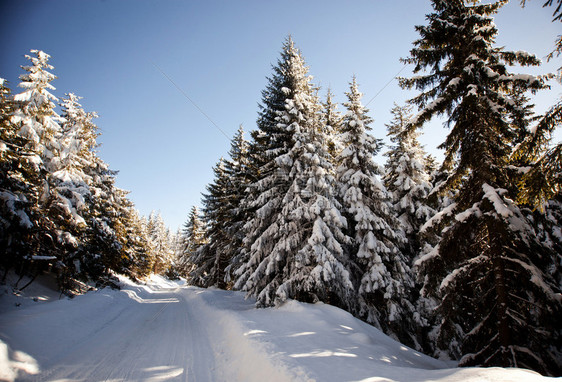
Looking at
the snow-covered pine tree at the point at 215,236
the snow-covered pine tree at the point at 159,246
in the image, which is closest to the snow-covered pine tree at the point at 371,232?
Answer: the snow-covered pine tree at the point at 215,236

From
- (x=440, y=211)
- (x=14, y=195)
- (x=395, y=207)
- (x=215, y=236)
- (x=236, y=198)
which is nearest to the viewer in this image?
(x=440, y=211)

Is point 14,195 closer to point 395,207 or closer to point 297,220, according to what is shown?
point 297,220

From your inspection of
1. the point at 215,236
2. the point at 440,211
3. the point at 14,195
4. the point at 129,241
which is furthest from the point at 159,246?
the point at 440,211

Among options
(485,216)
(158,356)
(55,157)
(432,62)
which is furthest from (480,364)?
(55,157)

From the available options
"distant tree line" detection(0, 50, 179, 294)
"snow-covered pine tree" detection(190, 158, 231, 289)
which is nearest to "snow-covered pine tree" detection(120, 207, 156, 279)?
"distant tree line" detection(0, 50, 179, 294)

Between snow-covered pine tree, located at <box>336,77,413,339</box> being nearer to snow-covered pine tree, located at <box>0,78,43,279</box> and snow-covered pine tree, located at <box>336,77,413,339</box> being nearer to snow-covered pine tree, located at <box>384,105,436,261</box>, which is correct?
snow-covered pine tree, located at <box>384,105,436,261</box>

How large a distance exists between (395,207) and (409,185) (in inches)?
72.2

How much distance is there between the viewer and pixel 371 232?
513 inches

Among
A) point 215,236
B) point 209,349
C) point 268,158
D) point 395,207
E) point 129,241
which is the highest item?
point 268,158

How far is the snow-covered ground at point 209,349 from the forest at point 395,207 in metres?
1.82

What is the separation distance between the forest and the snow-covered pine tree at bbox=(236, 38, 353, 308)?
84 mm

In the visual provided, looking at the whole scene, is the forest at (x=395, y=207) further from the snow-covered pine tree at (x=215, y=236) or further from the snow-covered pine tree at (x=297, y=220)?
the snow-covered pine tree at (x=215, y=236)

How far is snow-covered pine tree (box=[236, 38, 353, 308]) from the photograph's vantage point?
426 inches

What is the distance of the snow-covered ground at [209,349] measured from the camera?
16.2 ft
